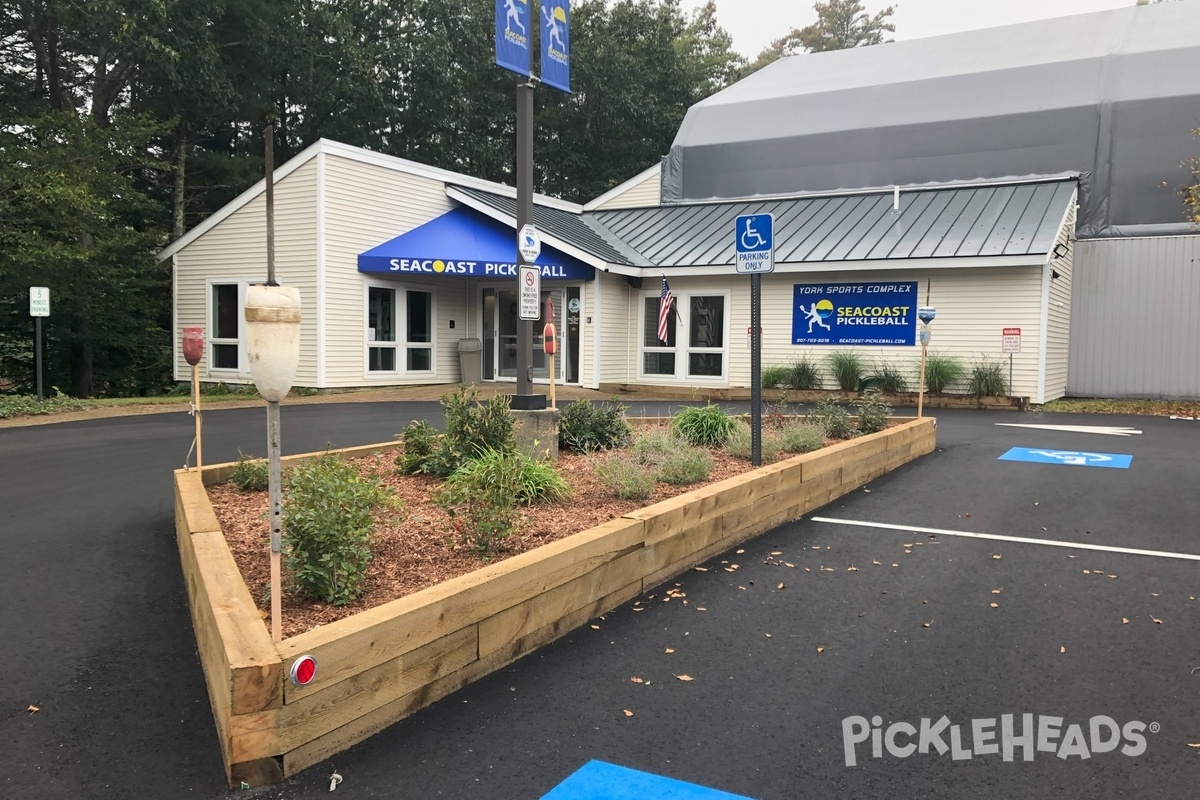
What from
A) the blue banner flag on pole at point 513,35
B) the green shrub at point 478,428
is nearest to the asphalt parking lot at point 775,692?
the green shrub at point 478,428

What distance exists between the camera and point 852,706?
369 cm

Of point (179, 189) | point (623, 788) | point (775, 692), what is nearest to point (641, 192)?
point (179, 189)

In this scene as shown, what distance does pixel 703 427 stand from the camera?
30.1 feet

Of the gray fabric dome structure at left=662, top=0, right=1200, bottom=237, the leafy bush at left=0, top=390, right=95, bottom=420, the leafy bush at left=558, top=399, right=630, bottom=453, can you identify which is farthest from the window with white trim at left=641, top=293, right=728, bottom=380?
the leafy bush at left=0, top=390, right=95, bottom=420

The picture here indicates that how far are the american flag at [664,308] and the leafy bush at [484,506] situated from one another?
13.8m

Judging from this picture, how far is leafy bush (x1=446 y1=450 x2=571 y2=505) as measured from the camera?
607 centimetres

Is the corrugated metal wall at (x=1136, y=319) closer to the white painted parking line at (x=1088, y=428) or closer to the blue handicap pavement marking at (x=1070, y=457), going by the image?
the white painted parking line at (x=1088, y=428)

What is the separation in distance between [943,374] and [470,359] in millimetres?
10846

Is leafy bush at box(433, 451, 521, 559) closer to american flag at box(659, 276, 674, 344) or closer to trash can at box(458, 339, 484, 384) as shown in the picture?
american flag at box(659, 276, 674, 344)

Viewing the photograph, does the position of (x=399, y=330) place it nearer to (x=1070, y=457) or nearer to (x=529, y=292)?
(x=529, y=292)

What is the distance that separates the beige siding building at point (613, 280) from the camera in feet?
57.1

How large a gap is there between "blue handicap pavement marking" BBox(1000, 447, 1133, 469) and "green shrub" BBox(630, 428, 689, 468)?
4.75m

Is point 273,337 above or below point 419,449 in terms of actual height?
above

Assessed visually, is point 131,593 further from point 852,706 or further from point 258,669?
point 852,706
